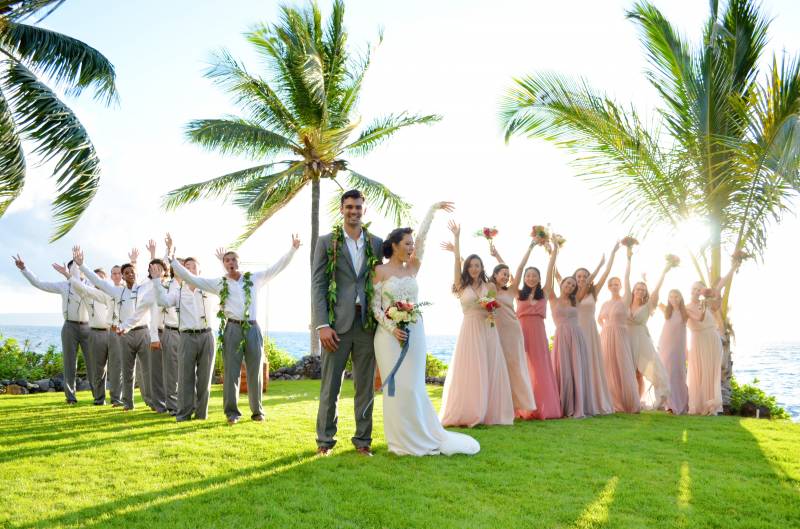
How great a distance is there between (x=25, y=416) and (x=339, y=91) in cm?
1252

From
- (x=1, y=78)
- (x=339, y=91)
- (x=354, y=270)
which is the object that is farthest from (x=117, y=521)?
(x=339, y=91)

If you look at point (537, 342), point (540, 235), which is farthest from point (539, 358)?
point (540, 235)

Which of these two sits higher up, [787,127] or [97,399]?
[787,127]

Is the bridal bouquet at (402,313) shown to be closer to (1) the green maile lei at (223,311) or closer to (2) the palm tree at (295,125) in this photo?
(1) the green maile lei at (223,311)

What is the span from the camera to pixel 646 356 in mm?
11242

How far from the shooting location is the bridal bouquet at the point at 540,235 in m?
9.81

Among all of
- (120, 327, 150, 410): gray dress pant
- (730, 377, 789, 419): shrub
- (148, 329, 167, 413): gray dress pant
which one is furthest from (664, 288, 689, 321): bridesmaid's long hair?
(120, 327, 150, 410): gray dress pant

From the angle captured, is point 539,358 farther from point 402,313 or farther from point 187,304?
point 187,304

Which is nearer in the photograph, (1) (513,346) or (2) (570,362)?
(1) (513,346)

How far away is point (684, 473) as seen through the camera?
6031 millimetres

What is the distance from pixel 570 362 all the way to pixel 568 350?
0.61ft

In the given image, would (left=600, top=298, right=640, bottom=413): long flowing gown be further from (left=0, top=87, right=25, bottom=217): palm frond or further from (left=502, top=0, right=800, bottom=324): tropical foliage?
(left=0, top=87, right=25, bottom=217): palm frond

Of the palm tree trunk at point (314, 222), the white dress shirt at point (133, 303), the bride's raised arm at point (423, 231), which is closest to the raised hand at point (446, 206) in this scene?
the bride's raised arm at point (423, 231)

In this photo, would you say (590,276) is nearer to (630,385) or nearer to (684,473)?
(630,385)
